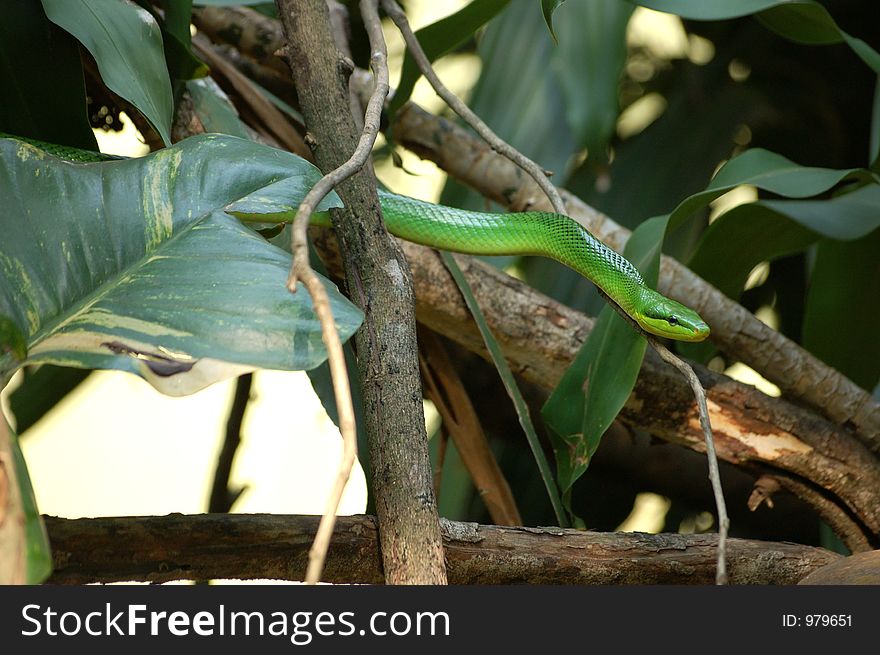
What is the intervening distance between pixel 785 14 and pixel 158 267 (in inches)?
41.9

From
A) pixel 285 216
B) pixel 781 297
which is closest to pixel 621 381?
pixel 285 216

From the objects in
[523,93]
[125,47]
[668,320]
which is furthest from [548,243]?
[523,93]

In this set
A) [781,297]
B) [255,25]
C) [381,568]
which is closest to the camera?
[381,568]

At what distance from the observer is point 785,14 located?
1297 millimetres

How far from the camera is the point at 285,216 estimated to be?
782 millimetres

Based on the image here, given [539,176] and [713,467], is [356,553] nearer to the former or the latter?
[713,467]

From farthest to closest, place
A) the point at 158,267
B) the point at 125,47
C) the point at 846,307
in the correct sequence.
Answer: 1. the point at 846,307
2. the point at 125,47
3. the point at 158,267

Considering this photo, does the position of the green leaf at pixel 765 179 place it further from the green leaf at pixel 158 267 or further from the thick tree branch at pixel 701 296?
the green leaf at pixel 158 267

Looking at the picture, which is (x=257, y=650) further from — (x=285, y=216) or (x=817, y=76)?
(x=817, y=76)

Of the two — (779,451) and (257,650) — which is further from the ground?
(779,451)

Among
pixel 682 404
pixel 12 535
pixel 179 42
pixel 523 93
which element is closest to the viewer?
pixel 12 535

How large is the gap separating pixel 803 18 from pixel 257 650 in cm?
120

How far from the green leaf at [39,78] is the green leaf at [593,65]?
79 centimetres

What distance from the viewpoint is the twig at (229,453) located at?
1.65m
